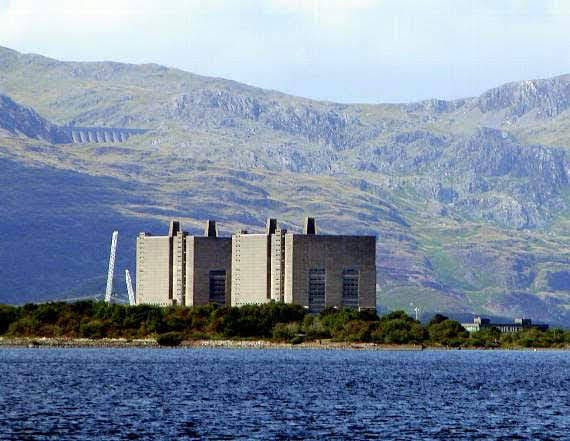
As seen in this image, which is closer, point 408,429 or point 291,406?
point 408,429

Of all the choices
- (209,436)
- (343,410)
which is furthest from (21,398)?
(209,436)

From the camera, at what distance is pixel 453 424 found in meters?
168

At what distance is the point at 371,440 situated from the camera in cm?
14850

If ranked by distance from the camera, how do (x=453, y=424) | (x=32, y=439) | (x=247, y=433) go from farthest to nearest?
(x=453, y=424) < (x=247, y=433) < (x=32, y=439)

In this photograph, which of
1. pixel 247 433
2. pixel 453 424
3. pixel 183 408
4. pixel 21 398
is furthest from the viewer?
pixel 21 398

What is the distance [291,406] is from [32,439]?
2038 inches

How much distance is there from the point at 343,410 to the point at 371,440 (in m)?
36.4

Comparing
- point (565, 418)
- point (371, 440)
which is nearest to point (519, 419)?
point (565, 418)

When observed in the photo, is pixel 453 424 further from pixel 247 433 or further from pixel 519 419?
pixel 247 433

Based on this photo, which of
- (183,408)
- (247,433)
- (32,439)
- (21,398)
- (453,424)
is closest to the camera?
(32,439)

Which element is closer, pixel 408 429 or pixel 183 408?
pixel 408 429

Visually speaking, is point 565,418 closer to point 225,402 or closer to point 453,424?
point 453,424

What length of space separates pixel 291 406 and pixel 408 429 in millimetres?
32004

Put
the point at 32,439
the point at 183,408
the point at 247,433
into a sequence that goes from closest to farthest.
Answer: the point at 32,439 < the point at 247,433 < the point at 183,408
